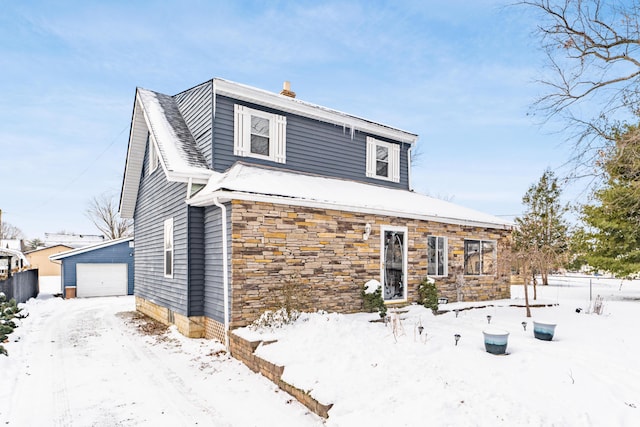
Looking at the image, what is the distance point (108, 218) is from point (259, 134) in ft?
113

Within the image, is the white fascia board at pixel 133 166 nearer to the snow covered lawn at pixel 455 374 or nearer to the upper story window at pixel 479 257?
the snow covered lawn at pixel 455 374

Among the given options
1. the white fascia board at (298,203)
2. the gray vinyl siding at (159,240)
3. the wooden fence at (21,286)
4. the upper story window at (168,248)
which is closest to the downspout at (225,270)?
the white fascia board at (298,203)

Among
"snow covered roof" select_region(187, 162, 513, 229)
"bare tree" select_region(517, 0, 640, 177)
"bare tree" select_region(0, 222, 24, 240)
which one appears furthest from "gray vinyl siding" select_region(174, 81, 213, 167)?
"bare tree" select_region(0, 222, 24, 240)

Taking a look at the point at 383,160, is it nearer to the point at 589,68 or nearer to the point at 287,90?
the point at 287,90

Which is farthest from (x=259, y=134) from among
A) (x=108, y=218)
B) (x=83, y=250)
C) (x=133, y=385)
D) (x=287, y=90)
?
(x=108, y=218)

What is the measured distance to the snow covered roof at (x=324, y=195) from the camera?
307 inches

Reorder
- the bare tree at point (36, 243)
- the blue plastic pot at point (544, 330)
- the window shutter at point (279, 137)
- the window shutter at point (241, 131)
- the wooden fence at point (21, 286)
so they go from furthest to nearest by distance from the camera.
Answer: the bare tree at point (36, 243)
the wooden fence at point (21, 286)
the window shutter at point (279, 137)
the window shutter at point (241, 131)
the blue plastic pot at point (544, 330)

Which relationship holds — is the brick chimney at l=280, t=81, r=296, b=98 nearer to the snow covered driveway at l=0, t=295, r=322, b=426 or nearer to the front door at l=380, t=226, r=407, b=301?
the front door at l=380, t=226, r=407, b=301

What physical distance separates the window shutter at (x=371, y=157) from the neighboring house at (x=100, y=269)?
50.2ft

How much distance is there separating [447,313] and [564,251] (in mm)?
17374

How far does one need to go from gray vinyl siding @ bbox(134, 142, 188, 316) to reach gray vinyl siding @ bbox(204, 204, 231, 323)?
0.58 metres

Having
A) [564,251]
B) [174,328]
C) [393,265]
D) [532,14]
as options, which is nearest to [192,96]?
[174,328]

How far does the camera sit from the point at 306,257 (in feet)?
27.8

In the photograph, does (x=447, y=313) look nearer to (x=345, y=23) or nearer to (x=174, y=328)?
(x=174, y=328)
